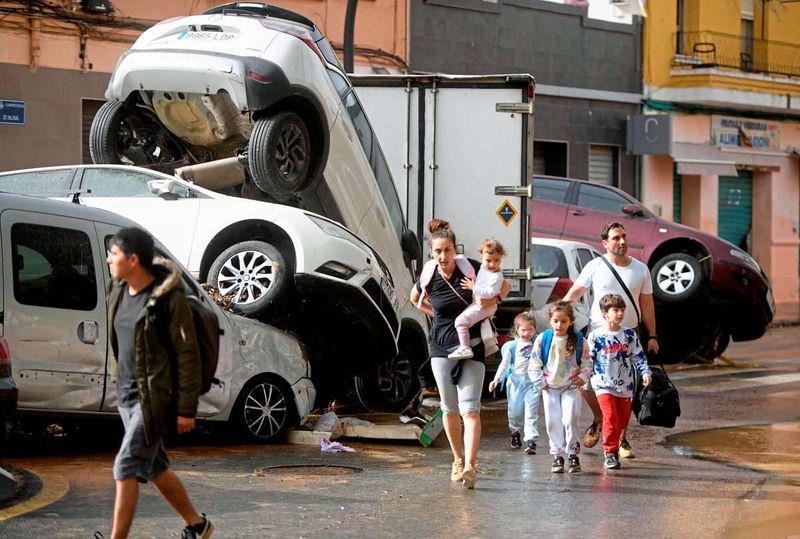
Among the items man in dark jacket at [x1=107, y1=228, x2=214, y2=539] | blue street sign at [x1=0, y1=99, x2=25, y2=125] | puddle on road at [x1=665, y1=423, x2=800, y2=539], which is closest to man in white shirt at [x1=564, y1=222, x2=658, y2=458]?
puddle on road at [x1=665, y1=423, x2=800, y2=539]

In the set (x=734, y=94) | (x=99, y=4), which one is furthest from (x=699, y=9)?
(x=99, y=4)

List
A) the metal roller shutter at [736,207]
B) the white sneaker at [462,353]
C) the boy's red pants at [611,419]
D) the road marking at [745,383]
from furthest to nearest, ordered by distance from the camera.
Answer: the metal roller shutter at [736,207] < the road marking at [745,383] < the boy's red pants at [611,419] < the white sneaker at [462,353]

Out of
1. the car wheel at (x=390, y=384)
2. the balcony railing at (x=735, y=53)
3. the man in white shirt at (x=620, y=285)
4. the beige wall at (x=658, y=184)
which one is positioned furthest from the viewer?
the balcony railing at (x=735, y=53)

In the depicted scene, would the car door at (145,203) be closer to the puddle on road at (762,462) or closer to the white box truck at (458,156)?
the white box truck at (458,156)

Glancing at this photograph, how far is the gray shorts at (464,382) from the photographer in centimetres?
950

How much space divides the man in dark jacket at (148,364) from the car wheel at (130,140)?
6.42m

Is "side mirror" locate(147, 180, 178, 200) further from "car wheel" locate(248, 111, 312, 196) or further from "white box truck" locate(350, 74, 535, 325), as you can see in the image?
"white box truck" locate(350, 74, 535, 325)

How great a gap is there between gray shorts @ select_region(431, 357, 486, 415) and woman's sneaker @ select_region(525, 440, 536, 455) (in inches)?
65.6

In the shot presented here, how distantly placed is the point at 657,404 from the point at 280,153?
3897mm

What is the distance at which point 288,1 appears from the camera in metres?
23.1

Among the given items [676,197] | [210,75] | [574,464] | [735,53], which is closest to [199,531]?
[574,464]

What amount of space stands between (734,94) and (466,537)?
24872 mm

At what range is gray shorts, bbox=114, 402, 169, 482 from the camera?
6.72 metres

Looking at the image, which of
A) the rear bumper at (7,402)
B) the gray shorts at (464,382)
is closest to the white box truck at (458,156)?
the gray shorts at (464,382)
